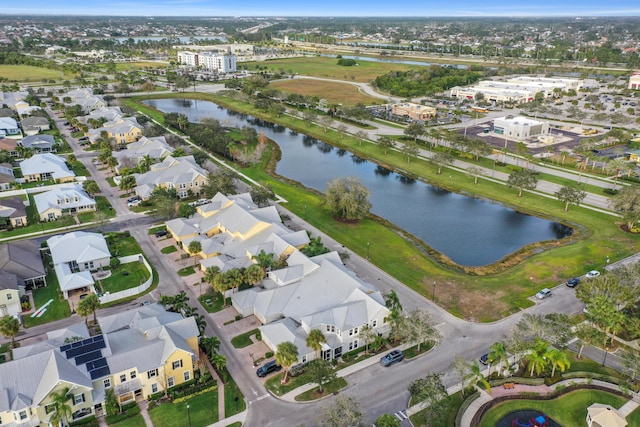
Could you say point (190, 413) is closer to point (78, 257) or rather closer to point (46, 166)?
point (78, 257)

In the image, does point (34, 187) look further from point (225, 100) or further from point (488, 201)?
point (225, 100)

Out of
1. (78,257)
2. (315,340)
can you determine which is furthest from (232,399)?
(78,257)

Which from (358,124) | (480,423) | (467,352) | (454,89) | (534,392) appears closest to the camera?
(480,423)

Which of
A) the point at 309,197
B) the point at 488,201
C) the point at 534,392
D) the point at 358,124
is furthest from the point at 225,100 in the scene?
the point at 534,392

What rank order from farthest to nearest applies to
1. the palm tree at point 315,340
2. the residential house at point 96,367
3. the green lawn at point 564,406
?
the palm tree at point 315,340, the green lawn at point 564,406, the residential house at point 96,367

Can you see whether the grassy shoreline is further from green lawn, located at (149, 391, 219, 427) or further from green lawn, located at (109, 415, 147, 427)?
green lawn, located at (109, 415, 147, 427)

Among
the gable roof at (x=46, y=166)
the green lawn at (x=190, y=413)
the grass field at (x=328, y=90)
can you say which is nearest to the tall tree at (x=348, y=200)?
the green lawn at (x=190, y=413)

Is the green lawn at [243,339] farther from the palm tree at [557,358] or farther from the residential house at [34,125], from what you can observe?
the residential house at [34,125]
